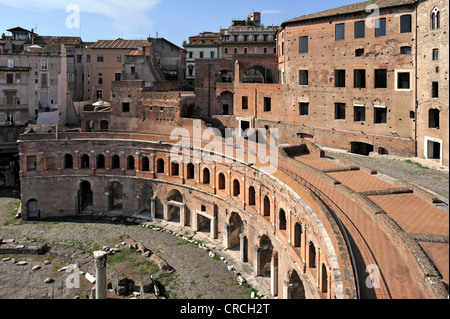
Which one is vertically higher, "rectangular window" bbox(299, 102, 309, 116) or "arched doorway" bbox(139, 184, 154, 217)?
"rectangular window" bbox(299, 102, 309, 116)

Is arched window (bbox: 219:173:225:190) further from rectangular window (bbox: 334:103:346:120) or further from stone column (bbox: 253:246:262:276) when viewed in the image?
rectangular window (bbox: 334:103:346:120)

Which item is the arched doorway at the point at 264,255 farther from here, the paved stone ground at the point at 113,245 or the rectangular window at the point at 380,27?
the rectangular window at the point at 380,27

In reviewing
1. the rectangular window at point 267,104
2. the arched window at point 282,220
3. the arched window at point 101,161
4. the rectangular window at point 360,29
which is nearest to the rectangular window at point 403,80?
the rectangular window at point 360,29

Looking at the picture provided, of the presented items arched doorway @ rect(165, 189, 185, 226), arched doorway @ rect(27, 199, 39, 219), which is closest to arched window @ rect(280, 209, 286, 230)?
arched doorway @ rect(165, 189, 185, 226)

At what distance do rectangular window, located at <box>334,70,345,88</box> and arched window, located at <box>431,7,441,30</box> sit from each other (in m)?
7.25

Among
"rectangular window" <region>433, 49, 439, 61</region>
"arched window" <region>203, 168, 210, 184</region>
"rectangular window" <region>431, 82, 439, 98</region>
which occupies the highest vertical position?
"rectangular window" <region>433, 49, 439, 61</region>

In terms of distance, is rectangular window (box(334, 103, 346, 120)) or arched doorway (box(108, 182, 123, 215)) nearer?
rectangular window (box(334, 103, 346, 120))

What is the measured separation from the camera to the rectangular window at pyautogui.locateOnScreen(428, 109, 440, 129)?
22.0 metres

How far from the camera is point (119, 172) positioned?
34.8m

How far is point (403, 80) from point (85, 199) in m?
27.0

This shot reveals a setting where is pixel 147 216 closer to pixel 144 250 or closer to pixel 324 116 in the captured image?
pixel 144 250

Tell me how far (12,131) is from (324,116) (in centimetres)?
3368

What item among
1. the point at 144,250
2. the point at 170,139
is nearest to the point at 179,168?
the point at 170,139
